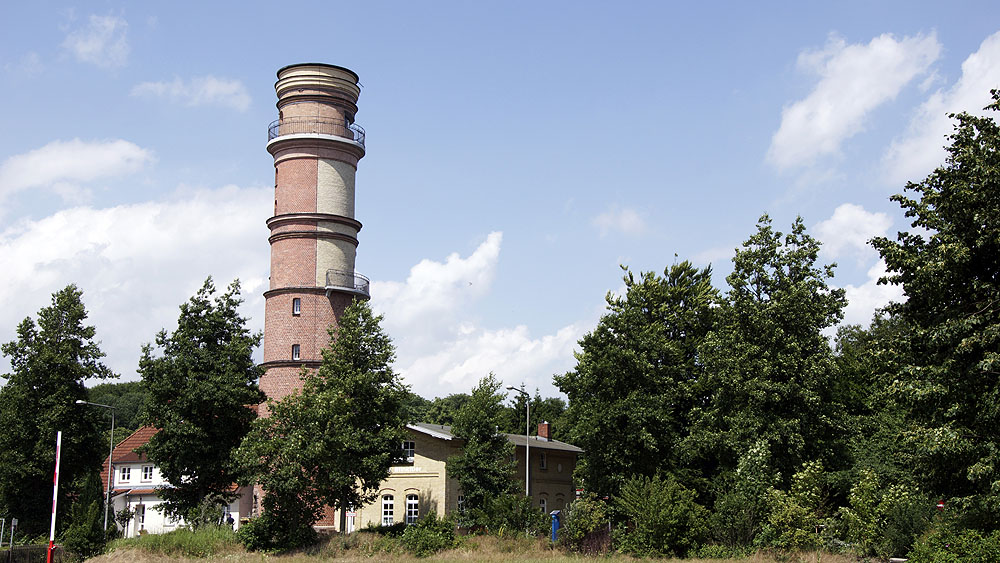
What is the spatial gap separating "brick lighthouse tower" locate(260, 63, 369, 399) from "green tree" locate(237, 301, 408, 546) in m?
5.71

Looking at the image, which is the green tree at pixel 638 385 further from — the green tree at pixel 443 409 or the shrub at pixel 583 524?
the green tree at pixel 443 409

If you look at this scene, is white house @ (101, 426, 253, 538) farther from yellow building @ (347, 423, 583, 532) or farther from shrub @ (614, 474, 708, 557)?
shrub @ (614, 474, 708, 557)

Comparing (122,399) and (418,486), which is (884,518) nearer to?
(418,486)

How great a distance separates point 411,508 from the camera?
154 feet

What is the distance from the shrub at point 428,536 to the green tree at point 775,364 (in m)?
10.8

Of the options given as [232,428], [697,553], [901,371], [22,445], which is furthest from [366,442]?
[901,371]

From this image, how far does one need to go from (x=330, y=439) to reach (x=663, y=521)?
45.1ft

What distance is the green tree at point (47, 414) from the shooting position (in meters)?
42.2

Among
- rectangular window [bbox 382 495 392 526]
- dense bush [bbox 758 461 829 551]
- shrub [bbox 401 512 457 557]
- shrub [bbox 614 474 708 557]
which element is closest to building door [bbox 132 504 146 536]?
rectangular window [bbox 382 495 392 526]

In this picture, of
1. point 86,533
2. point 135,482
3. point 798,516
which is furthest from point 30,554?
point 798,516

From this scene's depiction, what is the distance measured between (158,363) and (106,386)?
3394 inches

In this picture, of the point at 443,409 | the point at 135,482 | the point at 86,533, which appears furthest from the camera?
the point at 443,409

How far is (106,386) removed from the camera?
119 metres

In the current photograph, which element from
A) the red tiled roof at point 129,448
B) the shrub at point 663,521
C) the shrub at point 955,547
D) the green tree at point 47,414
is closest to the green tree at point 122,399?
the red tiled roof at point 129,448
